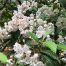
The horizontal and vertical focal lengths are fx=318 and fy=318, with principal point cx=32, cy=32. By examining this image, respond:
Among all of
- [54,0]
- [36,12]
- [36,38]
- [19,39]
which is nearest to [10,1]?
[54,0]

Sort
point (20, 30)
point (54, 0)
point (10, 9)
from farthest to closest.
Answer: point (10, 9) < point (54, 0) < point (20, 30)

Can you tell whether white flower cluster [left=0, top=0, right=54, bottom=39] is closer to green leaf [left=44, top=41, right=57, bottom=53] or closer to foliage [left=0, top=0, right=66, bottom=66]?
foliage [left=0, top=0, right=66, bottom=66]

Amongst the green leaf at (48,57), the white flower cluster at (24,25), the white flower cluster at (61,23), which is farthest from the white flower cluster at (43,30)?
the white flower cluster at (61,23)

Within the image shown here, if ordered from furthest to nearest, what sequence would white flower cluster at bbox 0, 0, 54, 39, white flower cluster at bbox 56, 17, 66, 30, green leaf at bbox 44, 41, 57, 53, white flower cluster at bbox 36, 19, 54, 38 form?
white flower cluster at bbox 56, 17, 66, 30
white flower cluster at bbox 0, 0, 54, 39
white flower cluster at bbox 36, 19, 54, 38
green leaf at bbox 44, 41, 57, 53

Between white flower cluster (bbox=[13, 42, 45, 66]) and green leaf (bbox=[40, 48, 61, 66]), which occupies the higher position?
green leaf (bbox=[40, 48, 61, 66])

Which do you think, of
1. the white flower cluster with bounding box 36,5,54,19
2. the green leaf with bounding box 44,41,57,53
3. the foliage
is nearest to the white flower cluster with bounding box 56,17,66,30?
the foliage

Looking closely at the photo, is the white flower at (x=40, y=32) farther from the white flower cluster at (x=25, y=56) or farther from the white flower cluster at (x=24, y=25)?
the white flower cluster at (x=25, y=56)

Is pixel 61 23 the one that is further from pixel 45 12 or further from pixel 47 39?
pixel 47 39

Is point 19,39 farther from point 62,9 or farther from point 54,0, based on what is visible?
point 54,0
